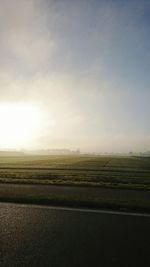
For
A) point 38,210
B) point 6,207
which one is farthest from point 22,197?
point 38,210

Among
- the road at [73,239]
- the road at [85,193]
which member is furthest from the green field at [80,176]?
the road at [73,239]

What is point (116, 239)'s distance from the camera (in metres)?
6.64

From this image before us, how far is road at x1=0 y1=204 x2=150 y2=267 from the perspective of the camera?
543cm

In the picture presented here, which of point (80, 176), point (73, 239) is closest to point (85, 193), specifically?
point (73, 239)

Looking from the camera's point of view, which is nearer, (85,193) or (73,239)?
(73,239)

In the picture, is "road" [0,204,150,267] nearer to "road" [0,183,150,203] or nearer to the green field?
"road" [0,183,150,203]

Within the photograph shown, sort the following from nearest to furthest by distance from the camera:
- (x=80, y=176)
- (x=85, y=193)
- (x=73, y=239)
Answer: (x=73, y=239)
(x=85, y=193)
(x=80, y=176)

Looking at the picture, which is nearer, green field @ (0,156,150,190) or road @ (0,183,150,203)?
road @ (0,183,150,203)

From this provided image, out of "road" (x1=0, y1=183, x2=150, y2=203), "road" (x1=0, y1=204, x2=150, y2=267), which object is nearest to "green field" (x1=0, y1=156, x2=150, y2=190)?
"road" (x1=0, y1=183, x2=150, y2=203)

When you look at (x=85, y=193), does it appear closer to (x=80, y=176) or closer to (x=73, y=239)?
(x=73, y=239)

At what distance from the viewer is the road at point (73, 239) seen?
5426mm

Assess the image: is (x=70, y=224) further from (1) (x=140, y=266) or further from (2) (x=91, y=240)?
(1) (x=140, y=266)

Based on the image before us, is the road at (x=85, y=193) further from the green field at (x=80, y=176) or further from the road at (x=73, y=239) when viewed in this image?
the road at (x=73, y=239)

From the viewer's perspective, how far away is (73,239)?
6645 mm
